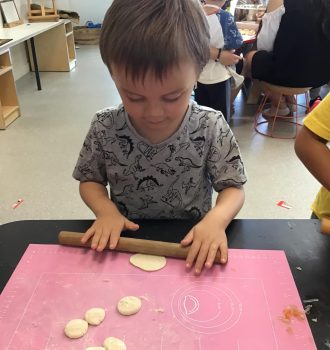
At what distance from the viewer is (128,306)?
1.86 ft

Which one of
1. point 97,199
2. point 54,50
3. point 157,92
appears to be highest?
point 157,92

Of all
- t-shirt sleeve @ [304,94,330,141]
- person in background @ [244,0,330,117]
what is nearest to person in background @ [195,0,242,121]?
person in background @ [244,0,330,117]

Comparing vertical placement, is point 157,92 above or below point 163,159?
above

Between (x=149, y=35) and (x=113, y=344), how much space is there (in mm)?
474

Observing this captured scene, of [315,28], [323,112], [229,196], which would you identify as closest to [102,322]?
[229,196]

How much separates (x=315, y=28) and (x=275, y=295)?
6.88 feet

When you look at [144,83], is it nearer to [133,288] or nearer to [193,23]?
[193,23]

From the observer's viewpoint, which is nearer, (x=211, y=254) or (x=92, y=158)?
(x=211, y=254)

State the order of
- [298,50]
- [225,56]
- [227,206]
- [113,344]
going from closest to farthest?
[113,344] < [227,206] < [225,56] < [298,50]

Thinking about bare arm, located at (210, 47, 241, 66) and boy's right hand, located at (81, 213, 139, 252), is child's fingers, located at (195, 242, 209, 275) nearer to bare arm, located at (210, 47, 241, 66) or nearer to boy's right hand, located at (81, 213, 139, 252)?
boy's right hand, located at (81, 213, 139, 252)

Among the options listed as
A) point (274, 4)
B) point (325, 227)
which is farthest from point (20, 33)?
point (325, 227)

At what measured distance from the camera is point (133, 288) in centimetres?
61

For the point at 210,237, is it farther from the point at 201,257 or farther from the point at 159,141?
the point at 159,141

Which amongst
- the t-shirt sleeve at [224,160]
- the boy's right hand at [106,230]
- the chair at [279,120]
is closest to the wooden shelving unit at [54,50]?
the chair at [279,120]
